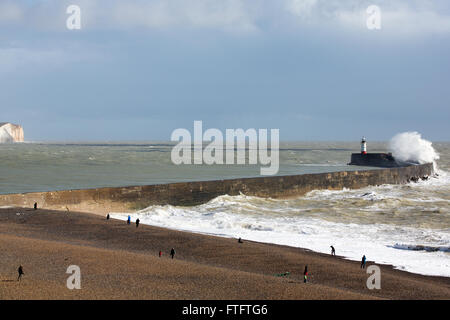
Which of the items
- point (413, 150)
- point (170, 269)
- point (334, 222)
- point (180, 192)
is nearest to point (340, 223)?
point (334, 222)

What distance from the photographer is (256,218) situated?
20406mm

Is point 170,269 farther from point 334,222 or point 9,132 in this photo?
point 9,132

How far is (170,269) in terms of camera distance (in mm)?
10031

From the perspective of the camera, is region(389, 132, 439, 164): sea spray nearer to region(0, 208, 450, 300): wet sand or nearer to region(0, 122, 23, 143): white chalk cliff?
region(0, 208, 450, 300): wet sand

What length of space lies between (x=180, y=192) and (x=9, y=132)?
16445 centimetres

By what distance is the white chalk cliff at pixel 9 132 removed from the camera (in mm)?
167875

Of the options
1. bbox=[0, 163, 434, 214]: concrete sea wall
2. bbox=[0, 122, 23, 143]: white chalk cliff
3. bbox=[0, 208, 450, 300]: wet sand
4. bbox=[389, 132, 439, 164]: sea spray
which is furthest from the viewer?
bbox=[0, 122, 23, 143]: white chalk cliff

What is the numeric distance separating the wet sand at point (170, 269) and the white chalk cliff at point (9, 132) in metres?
165

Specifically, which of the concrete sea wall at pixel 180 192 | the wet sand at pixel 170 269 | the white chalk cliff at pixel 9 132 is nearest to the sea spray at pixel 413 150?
the concrete sea wall at pixel 180 192

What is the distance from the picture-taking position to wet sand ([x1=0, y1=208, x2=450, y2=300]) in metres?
8.24

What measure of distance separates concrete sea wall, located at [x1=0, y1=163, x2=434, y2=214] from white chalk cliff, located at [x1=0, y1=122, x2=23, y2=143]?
503 ft

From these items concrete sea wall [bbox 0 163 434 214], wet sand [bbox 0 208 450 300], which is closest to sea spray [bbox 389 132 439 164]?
concrete sea wall [bbox 0 163 434 214]

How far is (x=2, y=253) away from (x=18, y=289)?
3153mm
